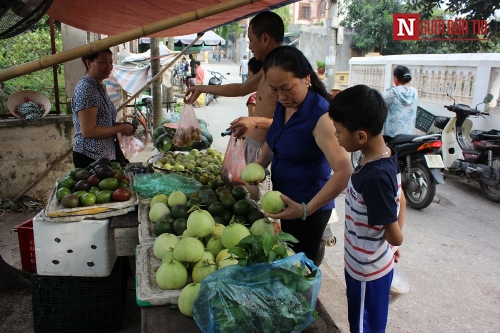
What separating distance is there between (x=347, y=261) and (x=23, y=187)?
487 cm

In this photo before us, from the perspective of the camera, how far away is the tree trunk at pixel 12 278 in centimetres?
337

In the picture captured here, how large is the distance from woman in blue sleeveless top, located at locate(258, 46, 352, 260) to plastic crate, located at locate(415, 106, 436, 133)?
243 inches

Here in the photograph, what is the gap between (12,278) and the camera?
3416mm

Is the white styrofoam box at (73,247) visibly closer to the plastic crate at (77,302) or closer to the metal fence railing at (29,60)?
the plastic crate at (77,302)

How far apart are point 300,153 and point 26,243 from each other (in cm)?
235

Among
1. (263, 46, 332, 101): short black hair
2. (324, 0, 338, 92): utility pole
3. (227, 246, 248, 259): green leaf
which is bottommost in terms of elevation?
(227, 246, 248, 259): green leaf

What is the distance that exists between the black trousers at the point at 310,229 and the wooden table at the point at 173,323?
2.33 ft

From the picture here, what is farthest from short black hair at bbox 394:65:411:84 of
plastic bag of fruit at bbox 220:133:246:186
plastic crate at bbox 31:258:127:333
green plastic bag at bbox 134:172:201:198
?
plastic crate at bbox 31:258:127:333

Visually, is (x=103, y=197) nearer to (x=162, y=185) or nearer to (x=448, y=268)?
(x=162, y=185)

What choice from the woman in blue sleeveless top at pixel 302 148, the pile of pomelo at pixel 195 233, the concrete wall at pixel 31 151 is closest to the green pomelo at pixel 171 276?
the pile of pomelo at pixel 195 233

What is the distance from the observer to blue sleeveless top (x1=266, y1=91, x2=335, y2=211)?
7.14 ft

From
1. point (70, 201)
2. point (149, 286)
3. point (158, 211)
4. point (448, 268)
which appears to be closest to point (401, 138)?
point (448, 268)

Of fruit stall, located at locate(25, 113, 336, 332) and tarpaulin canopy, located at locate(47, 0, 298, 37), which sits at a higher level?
tarpaulin canopy, located at locate(47, 0, 298, 37)

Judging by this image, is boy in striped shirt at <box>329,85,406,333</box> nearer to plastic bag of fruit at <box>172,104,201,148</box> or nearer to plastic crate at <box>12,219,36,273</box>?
plastic bag of fruit at <box>172,104,201,148</box>
